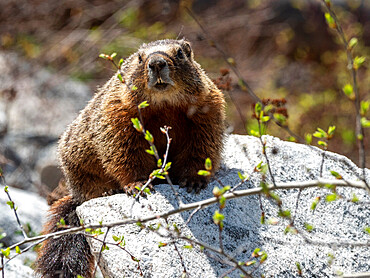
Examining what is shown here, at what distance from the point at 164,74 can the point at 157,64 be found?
0.39 feet

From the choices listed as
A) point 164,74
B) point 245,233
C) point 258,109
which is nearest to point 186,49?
point 164,74

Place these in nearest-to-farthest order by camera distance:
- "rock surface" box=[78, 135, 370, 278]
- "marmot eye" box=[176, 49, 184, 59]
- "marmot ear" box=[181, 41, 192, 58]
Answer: "rock surface" box=[78, 135, 370, 278]
"marmot eye" box=[176, 49, 184, 59]
"marmot ear" box=[181, 41, 192, 58]

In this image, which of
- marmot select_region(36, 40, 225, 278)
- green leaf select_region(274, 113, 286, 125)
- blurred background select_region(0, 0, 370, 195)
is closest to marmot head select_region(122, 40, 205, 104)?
marmot select_region(36, 40, 225, 278)

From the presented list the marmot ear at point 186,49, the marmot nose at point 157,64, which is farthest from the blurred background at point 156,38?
the marmot nose at point 157,64

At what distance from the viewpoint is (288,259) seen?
13.2 feet

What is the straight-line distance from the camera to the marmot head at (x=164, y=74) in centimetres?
430

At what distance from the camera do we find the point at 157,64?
423 cm

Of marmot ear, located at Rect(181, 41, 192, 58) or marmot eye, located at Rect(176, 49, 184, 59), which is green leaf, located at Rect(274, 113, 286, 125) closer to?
marmot eye, located at Rect(176, 49, 184, 59)

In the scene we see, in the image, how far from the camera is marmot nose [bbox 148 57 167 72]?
4.22 metres

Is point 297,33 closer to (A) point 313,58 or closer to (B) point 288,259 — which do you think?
(A) point 313,58

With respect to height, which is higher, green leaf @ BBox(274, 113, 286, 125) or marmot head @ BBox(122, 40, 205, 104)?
green leaf @ BBox(274, 113, 286, 125)

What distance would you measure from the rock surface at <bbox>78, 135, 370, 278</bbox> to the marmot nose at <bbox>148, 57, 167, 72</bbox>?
Result: 3.32 feet

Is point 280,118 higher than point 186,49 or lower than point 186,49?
higher

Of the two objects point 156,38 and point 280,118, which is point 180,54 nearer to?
point 280,118
